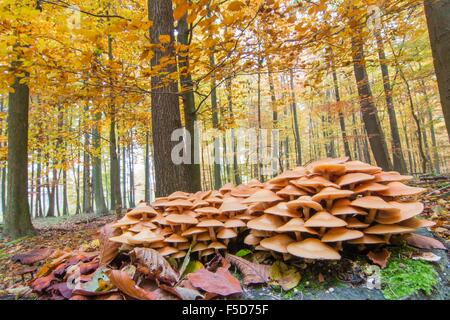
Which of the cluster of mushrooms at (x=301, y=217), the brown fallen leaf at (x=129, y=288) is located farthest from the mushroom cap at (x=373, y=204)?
the brown fallen leaf at (x=129, y=288)

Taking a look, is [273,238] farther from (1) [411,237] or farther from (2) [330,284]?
(1) [411,237]

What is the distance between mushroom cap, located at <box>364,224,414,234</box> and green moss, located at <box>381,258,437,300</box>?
22 centimetres

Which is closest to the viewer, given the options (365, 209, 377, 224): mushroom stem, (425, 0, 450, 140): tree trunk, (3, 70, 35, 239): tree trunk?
(365, 209, 377, 224): mushroom stem

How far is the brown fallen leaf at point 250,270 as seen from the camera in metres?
1.46

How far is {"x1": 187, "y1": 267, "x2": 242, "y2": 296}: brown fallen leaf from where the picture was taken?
1.27 m

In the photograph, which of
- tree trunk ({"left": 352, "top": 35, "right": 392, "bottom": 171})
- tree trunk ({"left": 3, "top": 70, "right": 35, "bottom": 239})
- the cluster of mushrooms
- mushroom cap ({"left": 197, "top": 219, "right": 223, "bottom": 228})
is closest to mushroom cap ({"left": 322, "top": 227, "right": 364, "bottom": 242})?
the cluster of mushrooms

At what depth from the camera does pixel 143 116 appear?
23.2 feet

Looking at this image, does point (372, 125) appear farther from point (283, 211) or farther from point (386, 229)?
point (283, 211)

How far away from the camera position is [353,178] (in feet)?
4.91

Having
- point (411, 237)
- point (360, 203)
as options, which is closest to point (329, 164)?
point (360, 203)

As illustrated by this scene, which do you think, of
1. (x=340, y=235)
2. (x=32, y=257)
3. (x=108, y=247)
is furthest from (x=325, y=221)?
(x=32, y=257)

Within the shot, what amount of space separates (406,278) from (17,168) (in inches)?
303

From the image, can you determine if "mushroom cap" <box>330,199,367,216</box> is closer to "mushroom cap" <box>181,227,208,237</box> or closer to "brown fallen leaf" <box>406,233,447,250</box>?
"brown fallen leaf" <box>406,233,447,250</box>
